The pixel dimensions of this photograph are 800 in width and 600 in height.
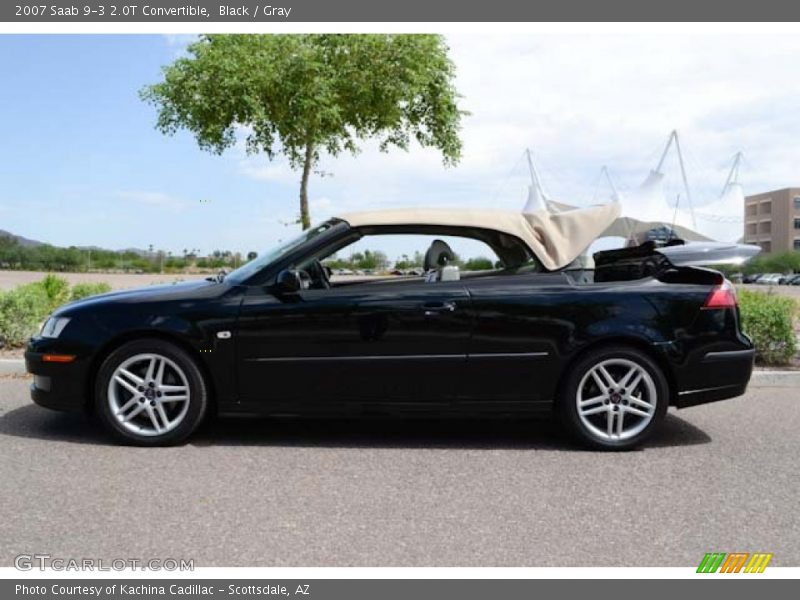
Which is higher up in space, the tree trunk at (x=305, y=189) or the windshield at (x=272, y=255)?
the tree trunk at (x=305, y=189)

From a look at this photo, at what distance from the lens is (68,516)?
12.3 ft

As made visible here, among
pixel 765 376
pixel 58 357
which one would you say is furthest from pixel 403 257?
pixel 765 376

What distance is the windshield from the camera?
525 cm

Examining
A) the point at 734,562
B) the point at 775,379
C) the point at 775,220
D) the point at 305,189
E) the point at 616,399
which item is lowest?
the point at 734,562

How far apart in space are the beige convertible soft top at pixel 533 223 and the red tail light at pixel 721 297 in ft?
2.89

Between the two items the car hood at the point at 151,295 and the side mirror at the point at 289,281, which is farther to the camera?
the car hood at the point at 151,295

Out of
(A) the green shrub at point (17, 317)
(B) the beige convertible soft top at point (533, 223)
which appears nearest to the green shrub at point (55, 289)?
(A) the green shrub at point (17, 317)

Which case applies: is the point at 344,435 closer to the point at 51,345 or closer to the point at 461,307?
the point at 461,307

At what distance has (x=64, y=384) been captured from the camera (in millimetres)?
5102

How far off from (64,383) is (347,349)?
1.90 metres

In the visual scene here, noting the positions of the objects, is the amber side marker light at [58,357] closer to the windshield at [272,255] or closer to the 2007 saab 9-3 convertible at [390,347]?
the 2007 saab 9-3 convertible at [390,347]

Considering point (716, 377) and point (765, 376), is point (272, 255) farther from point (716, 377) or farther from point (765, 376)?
point (765, 376)

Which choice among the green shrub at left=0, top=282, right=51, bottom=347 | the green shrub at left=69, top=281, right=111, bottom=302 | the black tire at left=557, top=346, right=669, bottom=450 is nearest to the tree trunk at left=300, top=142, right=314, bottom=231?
the green shrub at left=69, top=281, right=111, bottom=302

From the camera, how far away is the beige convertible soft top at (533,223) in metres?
5.38
